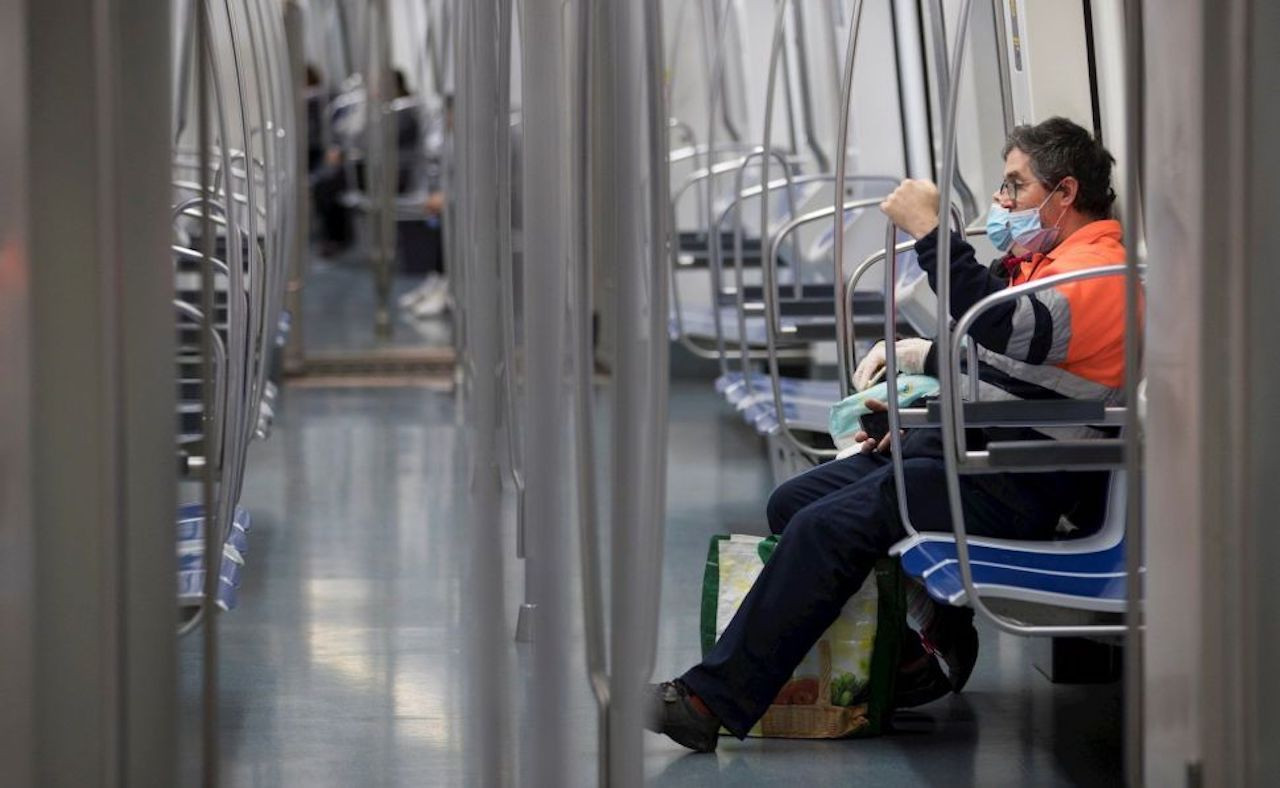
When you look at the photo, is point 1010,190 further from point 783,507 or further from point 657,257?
point 657,257

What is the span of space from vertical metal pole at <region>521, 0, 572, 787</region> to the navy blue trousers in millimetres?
829

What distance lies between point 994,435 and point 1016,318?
0.75 ft

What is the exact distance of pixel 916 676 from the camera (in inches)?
144

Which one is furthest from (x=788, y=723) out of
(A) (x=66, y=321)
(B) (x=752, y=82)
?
(B) (x=752, y=82)

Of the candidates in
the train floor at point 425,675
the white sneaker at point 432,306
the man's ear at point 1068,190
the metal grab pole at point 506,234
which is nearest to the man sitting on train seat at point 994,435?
the man's ear at point 1068,190

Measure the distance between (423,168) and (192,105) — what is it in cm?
705

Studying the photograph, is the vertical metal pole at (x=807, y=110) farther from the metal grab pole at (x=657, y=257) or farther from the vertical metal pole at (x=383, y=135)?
the metal grab pole at (x=657, y=257)

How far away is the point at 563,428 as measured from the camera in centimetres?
263

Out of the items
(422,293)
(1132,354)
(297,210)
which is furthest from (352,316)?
(1132,354)

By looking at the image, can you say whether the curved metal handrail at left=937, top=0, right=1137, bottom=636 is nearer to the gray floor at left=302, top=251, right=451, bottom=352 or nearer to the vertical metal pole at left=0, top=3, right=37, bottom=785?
the vertical metal pole at left=0, top=3, right=37, bottom=785

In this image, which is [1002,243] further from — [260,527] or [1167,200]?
[260,527]

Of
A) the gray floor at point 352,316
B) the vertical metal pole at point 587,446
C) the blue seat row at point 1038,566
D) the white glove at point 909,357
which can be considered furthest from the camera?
the gray floor at point 352,316

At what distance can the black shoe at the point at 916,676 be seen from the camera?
3.64 meters

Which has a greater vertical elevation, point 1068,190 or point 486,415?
point 1068,190
